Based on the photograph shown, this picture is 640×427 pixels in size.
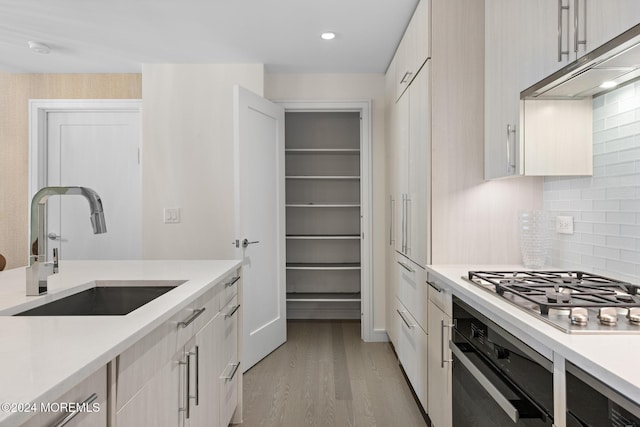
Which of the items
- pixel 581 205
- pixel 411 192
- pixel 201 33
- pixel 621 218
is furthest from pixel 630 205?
pixel 201 33

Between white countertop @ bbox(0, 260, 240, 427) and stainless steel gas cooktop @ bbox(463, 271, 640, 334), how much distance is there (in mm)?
1087

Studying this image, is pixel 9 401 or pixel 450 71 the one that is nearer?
pixel 9 401

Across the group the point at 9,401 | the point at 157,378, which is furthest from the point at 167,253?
the point at 9,401

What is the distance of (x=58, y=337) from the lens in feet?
3.15

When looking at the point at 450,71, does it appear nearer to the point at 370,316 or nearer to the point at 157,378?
the point at 157,378

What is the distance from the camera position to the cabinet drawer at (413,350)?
234 centimetres

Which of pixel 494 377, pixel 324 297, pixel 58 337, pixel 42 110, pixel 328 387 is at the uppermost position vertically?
pixel 42 110

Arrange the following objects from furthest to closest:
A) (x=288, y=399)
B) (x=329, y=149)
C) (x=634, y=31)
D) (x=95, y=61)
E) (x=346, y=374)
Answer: (x=329, y=149)
(x=95, y=61)
(x=346, y=374)
(x=288, y=399)
(x=634, y=31)

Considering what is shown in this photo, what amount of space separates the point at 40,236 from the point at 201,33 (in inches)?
86.1

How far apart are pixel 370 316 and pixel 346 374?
2.90 ft

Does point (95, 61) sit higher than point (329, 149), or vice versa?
point (95, 61)

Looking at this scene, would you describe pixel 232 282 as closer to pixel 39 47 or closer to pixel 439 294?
pixel 439 294

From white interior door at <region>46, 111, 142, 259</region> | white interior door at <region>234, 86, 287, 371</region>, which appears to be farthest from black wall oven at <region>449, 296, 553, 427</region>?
white interior door at <region>46, 111, 142, 259</region>

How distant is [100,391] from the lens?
892 millimetres
